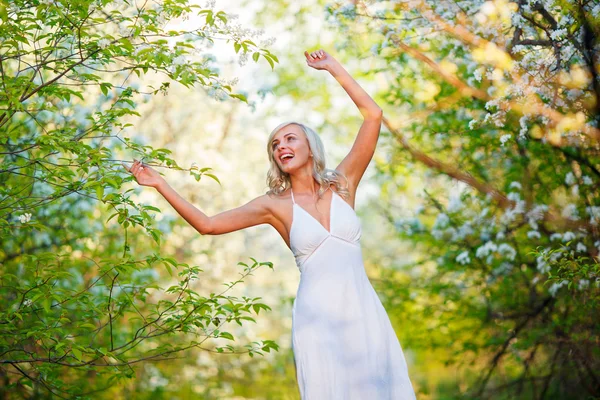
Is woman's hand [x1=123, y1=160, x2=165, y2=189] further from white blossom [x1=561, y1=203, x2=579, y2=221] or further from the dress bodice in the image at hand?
white blossom [x1=561, y1=203, x2=579, y2=221]

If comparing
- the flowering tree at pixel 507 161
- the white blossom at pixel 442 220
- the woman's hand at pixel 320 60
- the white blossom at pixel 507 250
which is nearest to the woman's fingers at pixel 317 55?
the woman's hand at pixel 320 60

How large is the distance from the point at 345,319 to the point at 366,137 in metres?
0.80

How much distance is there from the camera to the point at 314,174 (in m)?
3.20

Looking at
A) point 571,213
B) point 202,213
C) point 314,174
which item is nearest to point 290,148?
point 314,174

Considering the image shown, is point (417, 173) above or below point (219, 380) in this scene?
above

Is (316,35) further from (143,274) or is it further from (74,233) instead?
(74,233)

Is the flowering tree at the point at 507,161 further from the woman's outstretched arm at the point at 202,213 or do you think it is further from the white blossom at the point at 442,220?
the woman's outstretched arm at the point at 202,213

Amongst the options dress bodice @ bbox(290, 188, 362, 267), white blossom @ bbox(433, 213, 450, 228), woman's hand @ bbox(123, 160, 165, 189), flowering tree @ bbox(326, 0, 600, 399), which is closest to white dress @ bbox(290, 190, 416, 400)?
dress bodice @ bbox(290, 188, 362, 267)

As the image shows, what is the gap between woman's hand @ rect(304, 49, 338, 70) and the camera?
3148mm

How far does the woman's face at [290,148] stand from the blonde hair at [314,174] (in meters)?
0.02

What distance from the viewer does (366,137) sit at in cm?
319

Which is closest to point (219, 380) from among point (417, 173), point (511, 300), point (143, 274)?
point (143, 274)

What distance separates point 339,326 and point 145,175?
979mm

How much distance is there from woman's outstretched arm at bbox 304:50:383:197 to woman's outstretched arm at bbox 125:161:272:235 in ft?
1.32
